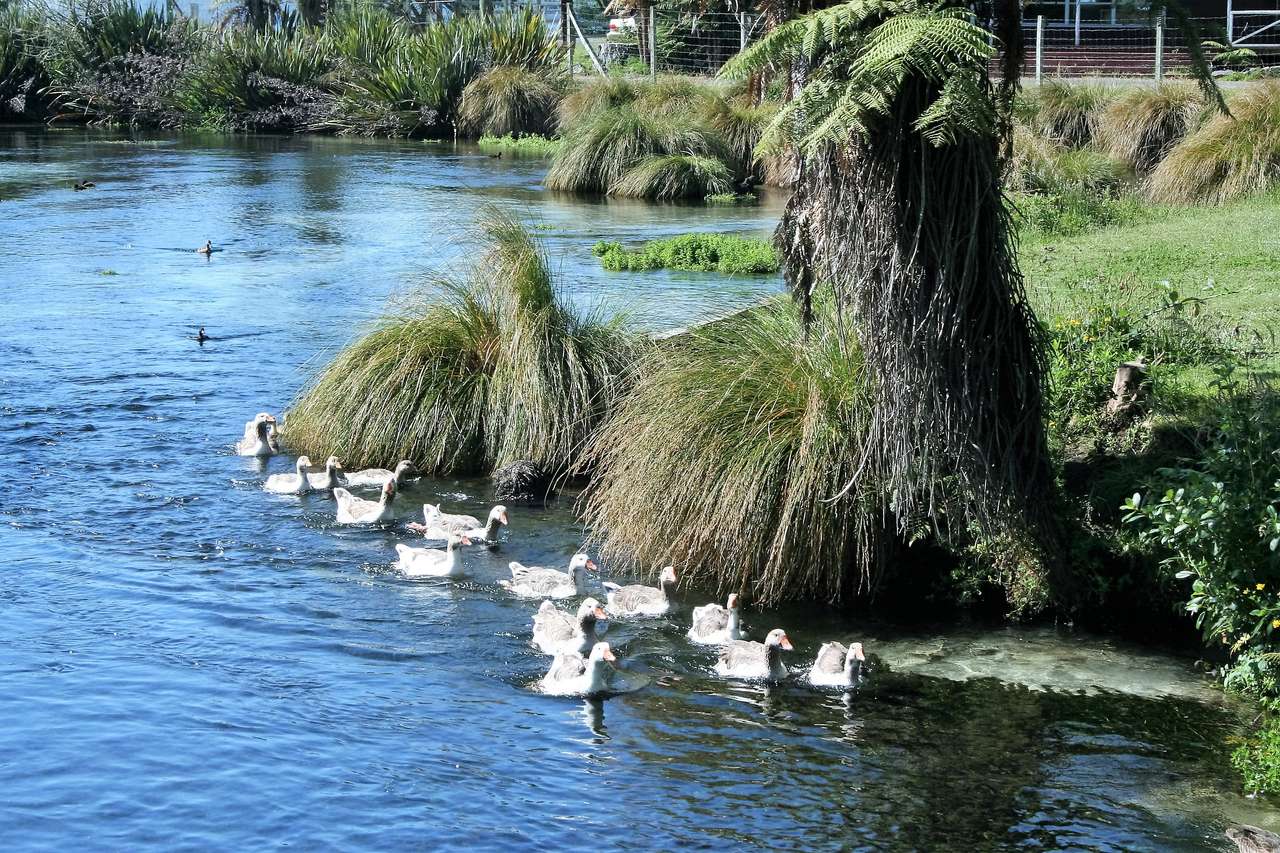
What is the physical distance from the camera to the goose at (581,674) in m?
9.33

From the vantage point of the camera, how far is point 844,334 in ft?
34.4

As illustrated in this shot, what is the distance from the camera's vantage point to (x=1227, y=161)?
2195 cm

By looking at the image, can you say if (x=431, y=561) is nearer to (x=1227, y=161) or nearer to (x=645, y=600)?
(x=645, y=600)

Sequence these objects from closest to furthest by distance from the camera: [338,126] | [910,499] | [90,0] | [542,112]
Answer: [910,499] → [542,112] → [338,126] → [90,0]

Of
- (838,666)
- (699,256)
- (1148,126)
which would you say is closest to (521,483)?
(838,666)

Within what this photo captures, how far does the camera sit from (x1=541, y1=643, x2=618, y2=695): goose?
9.33 m

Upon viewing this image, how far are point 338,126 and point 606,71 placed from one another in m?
10.0

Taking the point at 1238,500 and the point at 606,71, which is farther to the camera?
the point at 606,71

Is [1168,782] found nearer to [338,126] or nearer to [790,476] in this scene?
[790,476]

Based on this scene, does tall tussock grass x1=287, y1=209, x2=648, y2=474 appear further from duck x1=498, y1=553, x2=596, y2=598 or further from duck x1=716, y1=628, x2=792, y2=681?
duck x1=716, y1=628, x2=792, y2=681

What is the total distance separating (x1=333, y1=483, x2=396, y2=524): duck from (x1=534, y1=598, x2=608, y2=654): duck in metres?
2.75

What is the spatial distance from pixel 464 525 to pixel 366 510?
3.30 ft

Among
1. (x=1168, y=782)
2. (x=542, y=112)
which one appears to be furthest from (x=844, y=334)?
(x=542, y=112)

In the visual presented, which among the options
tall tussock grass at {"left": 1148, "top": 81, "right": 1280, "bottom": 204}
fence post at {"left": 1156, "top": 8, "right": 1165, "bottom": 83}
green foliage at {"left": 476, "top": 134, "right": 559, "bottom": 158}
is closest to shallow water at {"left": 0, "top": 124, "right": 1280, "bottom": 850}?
tall tussock grass at {"left": 1148, "top": 81, "right": 1280, "bottom": 204}
